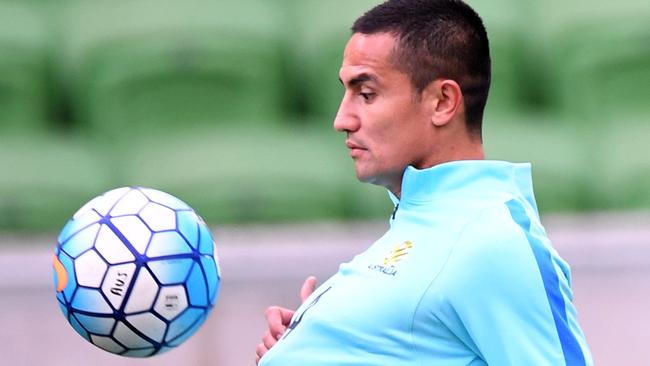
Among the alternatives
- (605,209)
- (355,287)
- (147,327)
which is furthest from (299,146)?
(355,287)

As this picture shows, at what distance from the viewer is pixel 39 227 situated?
4492 mm

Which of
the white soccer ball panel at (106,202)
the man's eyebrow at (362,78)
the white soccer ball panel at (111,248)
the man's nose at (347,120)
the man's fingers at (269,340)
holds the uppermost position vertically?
the man's eyebrow at (362,78)

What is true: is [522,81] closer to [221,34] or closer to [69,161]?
[221,34]

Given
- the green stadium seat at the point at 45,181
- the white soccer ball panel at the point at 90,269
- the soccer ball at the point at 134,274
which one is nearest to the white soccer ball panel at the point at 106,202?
the soccer ball at the point at 134,274

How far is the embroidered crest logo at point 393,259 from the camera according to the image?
6.98ft

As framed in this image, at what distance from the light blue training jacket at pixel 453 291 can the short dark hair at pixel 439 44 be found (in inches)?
5.8

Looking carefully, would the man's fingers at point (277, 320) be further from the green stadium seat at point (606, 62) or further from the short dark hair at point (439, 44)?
the green stadium seat at point (606, 62)

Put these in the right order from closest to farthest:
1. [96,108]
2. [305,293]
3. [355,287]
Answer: [355,287] < [305,293] < [96,108]

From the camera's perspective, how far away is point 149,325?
2484 mm

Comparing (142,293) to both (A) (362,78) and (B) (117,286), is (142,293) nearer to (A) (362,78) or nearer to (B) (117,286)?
(B) (117,286)

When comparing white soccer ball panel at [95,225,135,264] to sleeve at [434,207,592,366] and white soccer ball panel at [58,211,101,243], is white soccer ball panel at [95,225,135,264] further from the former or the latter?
sleeve at [434,207,592,366]

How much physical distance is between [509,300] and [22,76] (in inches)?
131

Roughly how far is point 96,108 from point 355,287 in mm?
2838

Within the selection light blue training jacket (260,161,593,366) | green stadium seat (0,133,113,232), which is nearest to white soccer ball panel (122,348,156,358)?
light blue training jacket (260,161,593,366)
